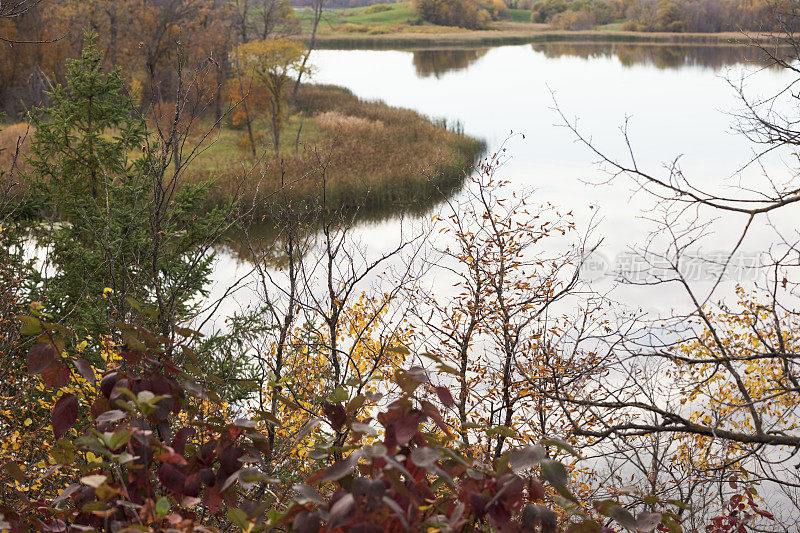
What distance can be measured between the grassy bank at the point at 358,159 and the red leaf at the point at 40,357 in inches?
676

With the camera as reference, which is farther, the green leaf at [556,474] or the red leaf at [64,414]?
the red leaf at [64,414]

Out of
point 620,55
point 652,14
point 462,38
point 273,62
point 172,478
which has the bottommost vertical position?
point 172,478

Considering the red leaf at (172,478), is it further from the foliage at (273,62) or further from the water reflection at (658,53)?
the water reflection at (658,53)

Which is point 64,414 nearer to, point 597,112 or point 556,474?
point 556,474

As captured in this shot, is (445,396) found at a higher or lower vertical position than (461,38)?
lower

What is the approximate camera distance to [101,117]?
13.1 m

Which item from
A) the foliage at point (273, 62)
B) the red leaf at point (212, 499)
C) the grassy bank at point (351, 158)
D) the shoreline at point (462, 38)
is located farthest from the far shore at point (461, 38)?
the red leaf at point (212, 499)

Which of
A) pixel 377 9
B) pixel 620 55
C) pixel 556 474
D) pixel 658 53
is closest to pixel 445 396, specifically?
pixel 556 474

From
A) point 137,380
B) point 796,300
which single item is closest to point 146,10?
point 796,300

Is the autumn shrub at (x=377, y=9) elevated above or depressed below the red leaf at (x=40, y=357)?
above

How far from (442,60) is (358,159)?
56814 mm

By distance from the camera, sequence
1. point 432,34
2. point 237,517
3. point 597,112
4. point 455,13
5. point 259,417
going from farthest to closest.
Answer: point 455,13 → point 432,34 → point 597,112 → point 259,417 → point 237,517

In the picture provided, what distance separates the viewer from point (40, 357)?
2.20 metres

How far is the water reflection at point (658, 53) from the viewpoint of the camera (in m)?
62.9
